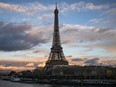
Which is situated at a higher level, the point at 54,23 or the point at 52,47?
the point at 54,23

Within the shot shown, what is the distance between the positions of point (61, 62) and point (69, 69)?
9849 millimetres

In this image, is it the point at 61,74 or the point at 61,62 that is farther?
the point at 61,62

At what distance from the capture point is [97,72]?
128 m

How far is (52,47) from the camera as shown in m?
148

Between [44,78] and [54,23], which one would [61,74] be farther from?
[54,23]

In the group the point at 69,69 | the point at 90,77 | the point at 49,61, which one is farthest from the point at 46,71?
the point at 90,77

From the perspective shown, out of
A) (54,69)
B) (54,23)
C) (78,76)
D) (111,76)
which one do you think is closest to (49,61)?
(54,69)

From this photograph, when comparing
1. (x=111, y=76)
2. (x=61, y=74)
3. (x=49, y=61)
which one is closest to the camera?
(x=111, y=76)

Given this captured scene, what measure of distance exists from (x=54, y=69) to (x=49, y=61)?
5.94 meters

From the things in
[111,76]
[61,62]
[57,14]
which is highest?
[57,14]

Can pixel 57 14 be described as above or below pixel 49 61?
above

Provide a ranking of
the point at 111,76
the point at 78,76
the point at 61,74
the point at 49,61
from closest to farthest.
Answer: the point at 111,76 < the point at 78,76 < the point at 61,74 < the point at 49,61

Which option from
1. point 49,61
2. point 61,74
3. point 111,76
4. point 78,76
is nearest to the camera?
point 111,76

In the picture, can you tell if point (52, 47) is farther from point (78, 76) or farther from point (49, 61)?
point (78, 76)
